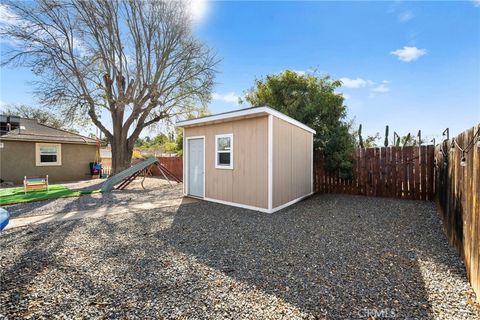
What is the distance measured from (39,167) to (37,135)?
6.10 feet

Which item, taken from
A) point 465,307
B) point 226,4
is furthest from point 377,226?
point 226,4

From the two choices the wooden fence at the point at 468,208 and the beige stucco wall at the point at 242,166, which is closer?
the wooden fence at the point at 468,208

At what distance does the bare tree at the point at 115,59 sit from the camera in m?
11.0

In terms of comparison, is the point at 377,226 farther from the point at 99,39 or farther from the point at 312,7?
the point at 99,39

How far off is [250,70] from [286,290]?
11.5 meters

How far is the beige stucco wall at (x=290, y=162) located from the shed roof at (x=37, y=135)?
539 inches

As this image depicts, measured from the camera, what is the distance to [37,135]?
40.2ft

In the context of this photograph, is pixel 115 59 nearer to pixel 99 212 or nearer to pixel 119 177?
pixel 119 177

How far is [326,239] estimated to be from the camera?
3.76 metres

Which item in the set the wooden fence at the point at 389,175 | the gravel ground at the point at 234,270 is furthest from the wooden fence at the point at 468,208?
the wooden fence at the point at 389,175

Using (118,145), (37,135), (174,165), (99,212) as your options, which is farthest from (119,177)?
(37,135)

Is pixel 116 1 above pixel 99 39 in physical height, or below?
above

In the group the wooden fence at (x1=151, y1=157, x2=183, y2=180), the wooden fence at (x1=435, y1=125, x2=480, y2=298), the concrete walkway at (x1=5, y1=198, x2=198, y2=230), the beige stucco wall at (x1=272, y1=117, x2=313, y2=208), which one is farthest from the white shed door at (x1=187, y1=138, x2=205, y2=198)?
the wooden fence at (x1=151, y1=157, x2=183, y2=180)

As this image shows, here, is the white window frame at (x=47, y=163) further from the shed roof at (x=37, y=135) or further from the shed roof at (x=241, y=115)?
the shed roof at (x=241, y=115)
